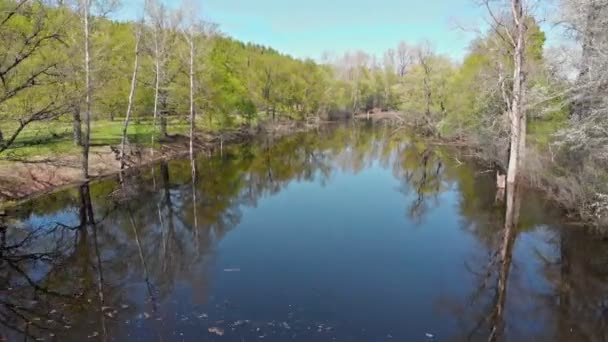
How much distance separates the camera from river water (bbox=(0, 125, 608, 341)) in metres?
8.88

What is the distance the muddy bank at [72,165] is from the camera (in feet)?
62.1

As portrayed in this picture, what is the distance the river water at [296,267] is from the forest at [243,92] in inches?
108

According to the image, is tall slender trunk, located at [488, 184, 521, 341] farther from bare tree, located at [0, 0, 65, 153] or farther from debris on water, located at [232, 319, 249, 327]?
bare tree, located at [0, 0, 65, 153]

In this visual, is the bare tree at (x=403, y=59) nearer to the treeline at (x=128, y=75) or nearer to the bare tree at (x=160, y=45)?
the treeline at (x=128, y=75)

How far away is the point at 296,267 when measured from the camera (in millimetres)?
12195

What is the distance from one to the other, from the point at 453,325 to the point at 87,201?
16856 mm

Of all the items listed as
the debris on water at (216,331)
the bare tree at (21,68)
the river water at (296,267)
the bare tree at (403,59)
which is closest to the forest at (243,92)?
the bare tree at (21,68)

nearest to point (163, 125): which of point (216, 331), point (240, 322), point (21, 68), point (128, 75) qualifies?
point (128, 75)

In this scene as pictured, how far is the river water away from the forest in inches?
108

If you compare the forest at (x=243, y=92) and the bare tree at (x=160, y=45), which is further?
the bare tree at (x=160, y=45)

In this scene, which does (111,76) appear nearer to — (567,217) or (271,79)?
(567,217)

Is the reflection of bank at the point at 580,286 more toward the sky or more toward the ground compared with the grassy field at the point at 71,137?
more toward the ground

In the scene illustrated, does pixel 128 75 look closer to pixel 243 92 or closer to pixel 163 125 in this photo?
pixel 163 125

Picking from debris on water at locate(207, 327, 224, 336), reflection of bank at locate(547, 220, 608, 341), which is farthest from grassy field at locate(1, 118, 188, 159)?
reflection of bank at locate(547, 220, 608, 341)
